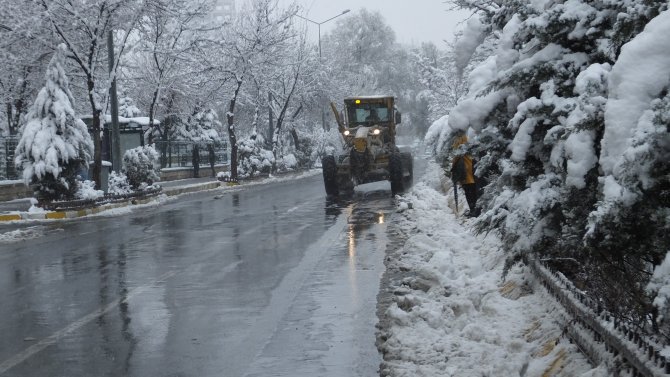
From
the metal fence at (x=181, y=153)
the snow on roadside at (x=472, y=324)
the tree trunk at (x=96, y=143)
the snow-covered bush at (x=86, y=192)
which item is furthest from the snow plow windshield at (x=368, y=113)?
the snow on roadside at (x=472, y=324)

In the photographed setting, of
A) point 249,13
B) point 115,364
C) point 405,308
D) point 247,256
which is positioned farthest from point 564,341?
point 249,13

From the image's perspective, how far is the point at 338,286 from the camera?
987 cm

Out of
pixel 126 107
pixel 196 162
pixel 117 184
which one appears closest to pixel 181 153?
pixel 196 162

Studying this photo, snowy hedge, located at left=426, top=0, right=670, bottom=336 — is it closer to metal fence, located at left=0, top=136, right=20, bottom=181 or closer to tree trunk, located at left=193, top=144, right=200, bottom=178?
metal fence, located at left=0, top=136, right=20, bottom=181

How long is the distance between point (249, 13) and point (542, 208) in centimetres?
4614

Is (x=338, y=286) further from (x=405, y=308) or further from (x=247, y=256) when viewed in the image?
(x=247, y=256)

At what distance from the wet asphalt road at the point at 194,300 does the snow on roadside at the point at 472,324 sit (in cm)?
33

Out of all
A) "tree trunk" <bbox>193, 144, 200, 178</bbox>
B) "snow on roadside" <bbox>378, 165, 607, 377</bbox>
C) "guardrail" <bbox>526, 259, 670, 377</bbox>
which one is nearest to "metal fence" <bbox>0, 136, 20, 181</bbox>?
"tree trunk" <bbox>193, 144, 200, 178</bbox>

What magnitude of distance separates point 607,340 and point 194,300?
554 cm

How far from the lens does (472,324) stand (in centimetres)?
661

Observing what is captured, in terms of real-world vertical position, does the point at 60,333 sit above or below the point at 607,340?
below

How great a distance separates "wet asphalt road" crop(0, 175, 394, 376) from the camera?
6.57m

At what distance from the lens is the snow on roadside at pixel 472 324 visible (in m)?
5.47

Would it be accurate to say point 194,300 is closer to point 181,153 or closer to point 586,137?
point 586,137
